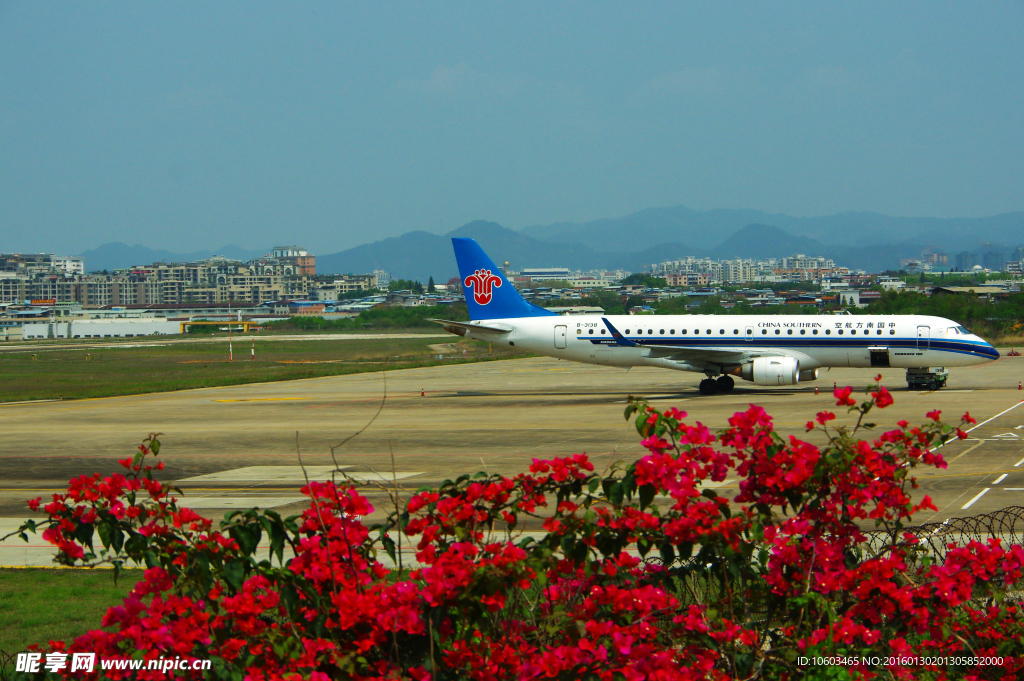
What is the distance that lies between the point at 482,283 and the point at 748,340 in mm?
13129

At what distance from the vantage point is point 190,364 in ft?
245

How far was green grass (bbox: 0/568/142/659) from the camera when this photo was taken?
10.2 meters

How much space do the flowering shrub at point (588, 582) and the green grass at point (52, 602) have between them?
16.1 feet

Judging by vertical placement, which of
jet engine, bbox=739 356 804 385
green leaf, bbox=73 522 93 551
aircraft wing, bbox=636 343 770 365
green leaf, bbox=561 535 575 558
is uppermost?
green leaf, bbox=73 522 93 551

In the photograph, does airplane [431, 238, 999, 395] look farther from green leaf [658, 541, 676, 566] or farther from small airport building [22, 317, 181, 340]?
small airport building [22, 317, 181, 340]

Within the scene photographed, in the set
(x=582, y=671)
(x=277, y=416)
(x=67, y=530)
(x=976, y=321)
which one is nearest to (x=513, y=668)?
(x=582, y=671)

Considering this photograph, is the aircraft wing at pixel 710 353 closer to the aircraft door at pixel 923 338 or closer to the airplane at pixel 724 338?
the airplane at pixel 724 338

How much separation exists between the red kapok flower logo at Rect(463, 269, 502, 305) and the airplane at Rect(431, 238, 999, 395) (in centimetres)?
5

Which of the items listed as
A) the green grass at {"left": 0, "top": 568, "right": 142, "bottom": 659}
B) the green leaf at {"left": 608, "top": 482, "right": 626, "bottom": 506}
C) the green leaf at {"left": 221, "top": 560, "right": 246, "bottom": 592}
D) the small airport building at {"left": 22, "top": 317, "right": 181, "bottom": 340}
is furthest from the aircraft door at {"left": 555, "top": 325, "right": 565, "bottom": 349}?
the small airport building at {"left": 22, "top": 317, "right": 181, "bottom": 340}

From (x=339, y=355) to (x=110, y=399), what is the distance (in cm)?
3735

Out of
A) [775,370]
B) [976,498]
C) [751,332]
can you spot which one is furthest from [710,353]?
[976,498]

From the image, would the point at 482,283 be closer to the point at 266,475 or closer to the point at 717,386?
the point at 717,386

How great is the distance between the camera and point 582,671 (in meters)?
5.54

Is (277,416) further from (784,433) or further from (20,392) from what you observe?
(20,392)
